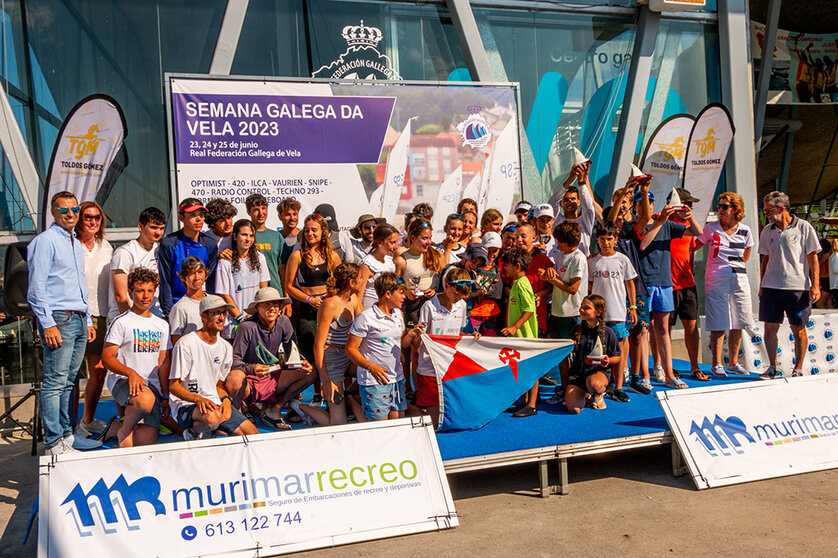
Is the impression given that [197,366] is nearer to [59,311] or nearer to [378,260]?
[59,311]

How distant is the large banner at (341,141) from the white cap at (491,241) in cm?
259

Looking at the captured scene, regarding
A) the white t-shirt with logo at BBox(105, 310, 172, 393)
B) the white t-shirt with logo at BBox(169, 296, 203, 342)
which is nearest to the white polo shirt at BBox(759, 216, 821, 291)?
the white t-shirt with logo at BBox(169, 296, 203, 342)

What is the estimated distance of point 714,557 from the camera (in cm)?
367

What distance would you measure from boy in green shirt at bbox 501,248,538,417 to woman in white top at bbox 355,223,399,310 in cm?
96

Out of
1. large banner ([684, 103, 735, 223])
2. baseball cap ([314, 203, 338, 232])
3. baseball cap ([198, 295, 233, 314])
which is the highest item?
large banner ([684, 103, 735, 223])

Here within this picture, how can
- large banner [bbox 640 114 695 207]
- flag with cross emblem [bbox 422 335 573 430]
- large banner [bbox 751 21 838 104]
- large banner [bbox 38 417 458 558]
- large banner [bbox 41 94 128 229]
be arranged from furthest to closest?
large banner [bbox 751 21 838 104] < large banner [bbox 640 114 695 207] < large banner [bbox 41 94 128 229] < flag with cross emblem [bbox 422 335 573 430] < large banner [bbox 38 417 458 558]

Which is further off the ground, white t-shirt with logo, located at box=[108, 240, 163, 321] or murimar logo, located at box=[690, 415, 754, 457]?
white t-shirt with logo, located at box=[108, 240, 163, 321]

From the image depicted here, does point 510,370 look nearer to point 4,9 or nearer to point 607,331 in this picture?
point 607,331

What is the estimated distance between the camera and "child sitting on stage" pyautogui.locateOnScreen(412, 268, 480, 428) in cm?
518

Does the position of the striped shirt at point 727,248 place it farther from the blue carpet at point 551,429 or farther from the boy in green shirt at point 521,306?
the boy in green shirt at point 521,306

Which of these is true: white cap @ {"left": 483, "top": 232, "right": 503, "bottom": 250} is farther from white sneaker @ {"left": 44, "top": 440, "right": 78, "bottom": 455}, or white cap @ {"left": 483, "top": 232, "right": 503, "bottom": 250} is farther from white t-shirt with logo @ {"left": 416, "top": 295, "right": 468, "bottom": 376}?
white sneaker @ {"left": 44, "top": 440, "right": 78, "bottom": 455}

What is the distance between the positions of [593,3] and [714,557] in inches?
329

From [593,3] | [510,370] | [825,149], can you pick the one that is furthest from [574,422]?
[825,149]

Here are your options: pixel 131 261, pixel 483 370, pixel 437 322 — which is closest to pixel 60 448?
pixel 131 261
